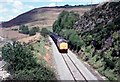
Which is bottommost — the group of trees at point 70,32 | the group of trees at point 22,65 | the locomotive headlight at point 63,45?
the group of trees at point 70,32

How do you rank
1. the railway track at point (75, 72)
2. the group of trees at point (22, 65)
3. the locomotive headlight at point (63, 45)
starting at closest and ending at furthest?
1. the group of trees at point (22, 65)
2. the railway track at point (75, 72)
3. the locomotive headlight at point (63, 45)

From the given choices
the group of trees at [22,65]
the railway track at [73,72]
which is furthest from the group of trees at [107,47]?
the group of trees at [22,65]

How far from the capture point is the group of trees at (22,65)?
3126cm

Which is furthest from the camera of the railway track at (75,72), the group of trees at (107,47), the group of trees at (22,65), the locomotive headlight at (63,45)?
the locomotive headlight at (63,45)

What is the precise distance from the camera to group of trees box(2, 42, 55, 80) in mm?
31263

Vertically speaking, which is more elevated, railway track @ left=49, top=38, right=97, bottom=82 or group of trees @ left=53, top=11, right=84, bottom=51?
railway track @ left=49, top=38, right=97, bottom=82

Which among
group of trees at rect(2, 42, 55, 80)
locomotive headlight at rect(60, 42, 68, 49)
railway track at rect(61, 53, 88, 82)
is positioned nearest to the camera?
group of trees at rect(2, 42, 55, 80)

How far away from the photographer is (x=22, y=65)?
33562 mm

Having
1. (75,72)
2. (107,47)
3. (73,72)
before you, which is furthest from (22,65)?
(107,47)

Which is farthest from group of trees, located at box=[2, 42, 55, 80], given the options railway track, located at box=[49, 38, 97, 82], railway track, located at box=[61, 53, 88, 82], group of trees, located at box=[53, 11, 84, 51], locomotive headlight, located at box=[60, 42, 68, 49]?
group of trees, located at box=[53, 11, 84, 51]

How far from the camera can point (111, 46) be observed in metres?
51.7

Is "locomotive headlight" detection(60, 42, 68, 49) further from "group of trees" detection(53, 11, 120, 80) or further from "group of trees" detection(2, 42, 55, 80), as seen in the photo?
"group of trees" detection(2, 42, 55, 80)

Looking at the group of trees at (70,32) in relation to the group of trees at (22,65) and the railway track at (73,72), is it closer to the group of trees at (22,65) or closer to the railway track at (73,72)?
the railway track at (73,72)

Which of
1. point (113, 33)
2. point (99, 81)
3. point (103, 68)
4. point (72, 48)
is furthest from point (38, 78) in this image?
point (72, 48)
